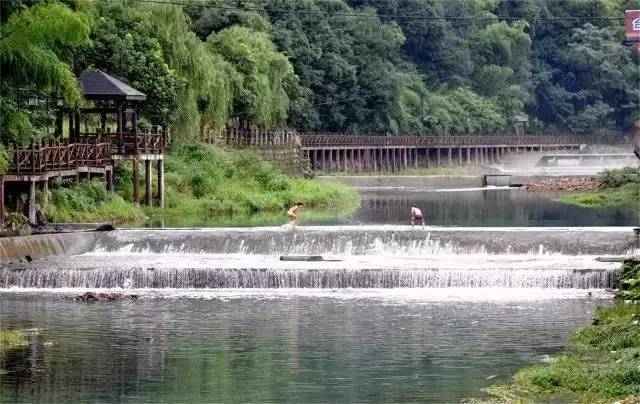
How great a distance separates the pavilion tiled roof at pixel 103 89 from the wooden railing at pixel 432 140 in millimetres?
49032

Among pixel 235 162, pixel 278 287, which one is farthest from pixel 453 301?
pixel 235 162

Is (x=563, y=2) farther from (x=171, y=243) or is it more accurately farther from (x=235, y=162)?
(x=171, y=243)

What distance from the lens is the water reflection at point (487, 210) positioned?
65.0m

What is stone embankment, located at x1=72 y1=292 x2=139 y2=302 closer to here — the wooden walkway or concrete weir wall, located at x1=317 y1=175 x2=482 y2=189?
the wooden walkway

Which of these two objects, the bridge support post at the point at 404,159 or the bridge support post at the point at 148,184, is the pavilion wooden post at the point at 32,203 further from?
the bridge support post at the point at 404,159

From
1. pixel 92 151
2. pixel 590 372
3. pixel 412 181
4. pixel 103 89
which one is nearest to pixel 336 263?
pixel 92 151

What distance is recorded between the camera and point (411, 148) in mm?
127000

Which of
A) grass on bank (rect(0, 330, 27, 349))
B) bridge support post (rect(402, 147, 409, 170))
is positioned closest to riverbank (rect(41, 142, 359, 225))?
grass on bank (rect(0, 330, 27, 349))

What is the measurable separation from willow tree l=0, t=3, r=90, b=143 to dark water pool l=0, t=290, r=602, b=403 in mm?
11049

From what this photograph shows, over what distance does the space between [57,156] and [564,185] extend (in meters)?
50.8

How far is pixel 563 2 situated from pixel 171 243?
396 feet

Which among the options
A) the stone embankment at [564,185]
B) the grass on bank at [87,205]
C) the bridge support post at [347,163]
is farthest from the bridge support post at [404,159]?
the grass on bank at [87,205]

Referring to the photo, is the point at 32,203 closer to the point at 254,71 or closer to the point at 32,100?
the point at 32,100

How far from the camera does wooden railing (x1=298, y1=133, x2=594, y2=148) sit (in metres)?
113
